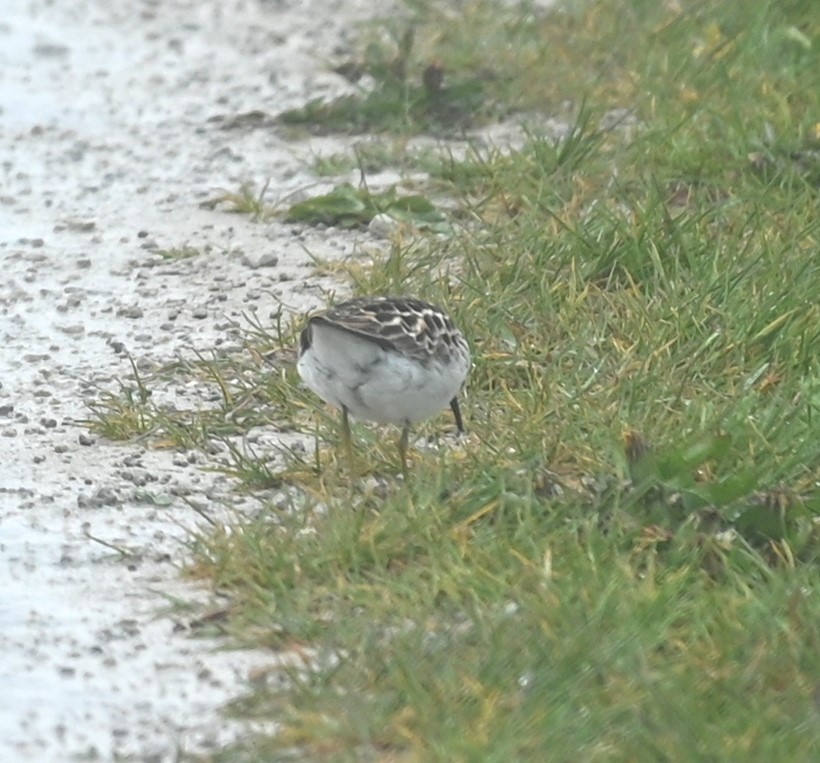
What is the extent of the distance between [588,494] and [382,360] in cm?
68

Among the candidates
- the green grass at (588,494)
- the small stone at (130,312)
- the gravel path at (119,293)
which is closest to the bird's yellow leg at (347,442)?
the green grass at (588,494)

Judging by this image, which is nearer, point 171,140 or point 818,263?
point 818,263

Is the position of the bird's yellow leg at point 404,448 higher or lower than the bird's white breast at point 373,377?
lower

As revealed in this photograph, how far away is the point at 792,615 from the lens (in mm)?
4504

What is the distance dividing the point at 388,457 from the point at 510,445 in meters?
0.36

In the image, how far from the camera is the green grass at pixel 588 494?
4.24 m

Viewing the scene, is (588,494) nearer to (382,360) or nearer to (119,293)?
(382,360)

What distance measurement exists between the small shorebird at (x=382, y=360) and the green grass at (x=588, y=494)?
0.81ft

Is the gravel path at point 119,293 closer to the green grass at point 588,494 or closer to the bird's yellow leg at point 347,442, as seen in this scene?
the green grass at point 588,494

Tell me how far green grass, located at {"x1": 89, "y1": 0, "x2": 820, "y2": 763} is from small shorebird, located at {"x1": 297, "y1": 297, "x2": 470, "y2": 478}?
25 cm

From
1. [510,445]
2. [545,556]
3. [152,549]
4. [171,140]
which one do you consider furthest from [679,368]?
[171,140]

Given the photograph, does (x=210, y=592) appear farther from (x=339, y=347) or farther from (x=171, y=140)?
(x=171, y=140)

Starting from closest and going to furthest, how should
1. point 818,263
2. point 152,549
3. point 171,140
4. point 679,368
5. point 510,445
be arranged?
1. point 152,549
2. point 510,445
3. point 679,368
4. point 818,263
5. point 171,140

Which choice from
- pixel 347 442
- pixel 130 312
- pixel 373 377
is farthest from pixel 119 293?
pixel 373 377
